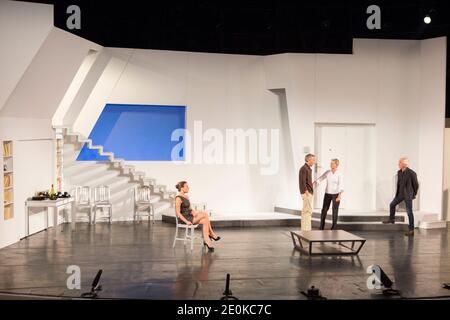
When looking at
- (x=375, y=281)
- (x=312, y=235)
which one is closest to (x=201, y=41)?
(x=312, y=235)

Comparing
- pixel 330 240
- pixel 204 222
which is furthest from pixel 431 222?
pixel 204 222

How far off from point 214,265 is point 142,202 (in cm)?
489

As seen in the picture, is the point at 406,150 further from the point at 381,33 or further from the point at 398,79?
the point at 381,33

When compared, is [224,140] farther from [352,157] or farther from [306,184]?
[306,184]

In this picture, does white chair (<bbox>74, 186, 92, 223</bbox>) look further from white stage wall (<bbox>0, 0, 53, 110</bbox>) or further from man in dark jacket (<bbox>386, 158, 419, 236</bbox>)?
man in dark jacket (<bbox>386, 158, 419, 236</bbox>)

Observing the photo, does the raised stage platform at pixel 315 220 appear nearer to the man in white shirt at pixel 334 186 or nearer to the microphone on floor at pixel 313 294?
the man in white shirt at pixel 334 186

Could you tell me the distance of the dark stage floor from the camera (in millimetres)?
6863

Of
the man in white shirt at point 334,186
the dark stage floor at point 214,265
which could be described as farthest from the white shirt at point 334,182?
the dark stage floor at point 214,265

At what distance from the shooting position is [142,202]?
1282 centimetres

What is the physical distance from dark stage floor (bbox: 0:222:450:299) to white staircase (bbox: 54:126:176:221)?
172cm

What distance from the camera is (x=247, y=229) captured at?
12.1m

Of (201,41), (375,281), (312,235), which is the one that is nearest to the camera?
(375,281)

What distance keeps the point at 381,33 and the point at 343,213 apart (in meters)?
4.27
